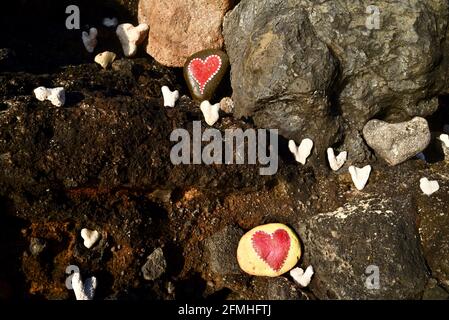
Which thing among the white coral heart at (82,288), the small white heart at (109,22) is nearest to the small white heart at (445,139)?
the white coral heart at (82,288)

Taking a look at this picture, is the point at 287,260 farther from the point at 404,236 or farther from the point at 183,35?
the point at 183,35

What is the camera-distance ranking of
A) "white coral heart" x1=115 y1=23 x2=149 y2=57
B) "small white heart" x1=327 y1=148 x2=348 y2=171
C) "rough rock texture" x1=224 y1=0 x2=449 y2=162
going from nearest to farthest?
1. "rough rock texture" x1=224 y1=0 x2=449 y2=162
2. "small white heart" x1=327 y1=148 x2=348 y2=171
3. "white coral heart" x1=115 y1=23 x2=149 y2=57

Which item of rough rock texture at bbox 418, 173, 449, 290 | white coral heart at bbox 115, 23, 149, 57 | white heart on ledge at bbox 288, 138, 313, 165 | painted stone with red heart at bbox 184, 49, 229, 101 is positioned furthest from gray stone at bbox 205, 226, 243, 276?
white coral heart at bbox 115, 23, 149, 57

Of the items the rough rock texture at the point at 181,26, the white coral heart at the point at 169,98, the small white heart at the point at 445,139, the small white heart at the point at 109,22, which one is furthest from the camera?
the small white heart at the point at 109,22

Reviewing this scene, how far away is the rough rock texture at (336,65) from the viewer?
345cm

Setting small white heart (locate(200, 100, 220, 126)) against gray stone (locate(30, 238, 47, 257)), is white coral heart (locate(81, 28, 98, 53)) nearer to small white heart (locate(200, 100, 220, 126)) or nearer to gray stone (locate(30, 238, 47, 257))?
small white heart (locate(200, 100, 220, 126))

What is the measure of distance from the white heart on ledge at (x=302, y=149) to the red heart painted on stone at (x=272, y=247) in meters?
0.71

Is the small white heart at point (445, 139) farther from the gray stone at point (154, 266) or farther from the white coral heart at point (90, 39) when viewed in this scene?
the white coral heart at point (90, 39)

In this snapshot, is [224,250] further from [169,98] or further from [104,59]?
[104,59]

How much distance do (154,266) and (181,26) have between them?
2.42 meters

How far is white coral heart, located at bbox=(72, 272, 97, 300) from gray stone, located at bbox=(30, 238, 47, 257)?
1.01 ft

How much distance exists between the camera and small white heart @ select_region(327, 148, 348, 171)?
3.76m

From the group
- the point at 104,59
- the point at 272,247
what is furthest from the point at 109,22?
the point at 272,247

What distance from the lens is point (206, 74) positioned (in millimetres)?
4156
